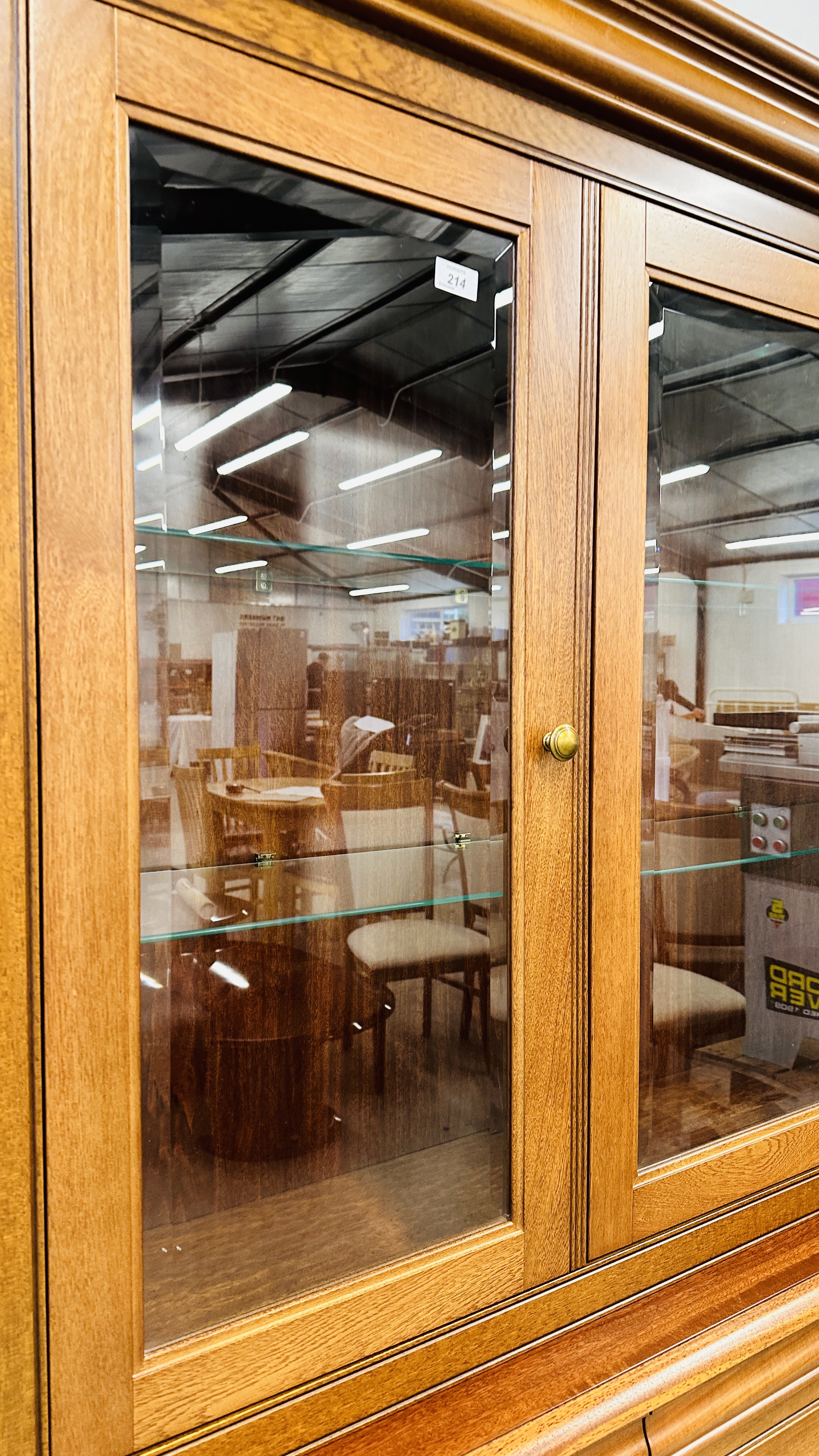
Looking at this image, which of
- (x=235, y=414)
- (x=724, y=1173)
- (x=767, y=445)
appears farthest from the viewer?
(x=767, y=445)

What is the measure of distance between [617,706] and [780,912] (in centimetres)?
37

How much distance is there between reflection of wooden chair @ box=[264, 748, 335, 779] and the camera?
0.68m

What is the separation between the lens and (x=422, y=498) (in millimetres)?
732

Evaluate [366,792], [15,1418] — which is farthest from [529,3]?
[15,1418]

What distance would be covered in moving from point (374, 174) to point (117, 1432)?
75 centimetres

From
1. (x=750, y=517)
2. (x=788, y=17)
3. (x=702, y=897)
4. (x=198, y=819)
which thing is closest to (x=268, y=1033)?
(x=198, y=819)

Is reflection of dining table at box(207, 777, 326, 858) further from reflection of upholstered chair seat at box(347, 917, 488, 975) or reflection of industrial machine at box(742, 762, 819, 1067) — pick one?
reflection of industrial machine at box(742, 762, 819, 1067)

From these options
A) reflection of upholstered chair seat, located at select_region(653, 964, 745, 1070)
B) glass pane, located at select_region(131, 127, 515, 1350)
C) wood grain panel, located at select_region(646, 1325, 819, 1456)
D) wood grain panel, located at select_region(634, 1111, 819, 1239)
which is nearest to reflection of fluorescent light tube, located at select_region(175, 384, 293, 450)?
glass pane, located at select_region(131, 127, 515, 1350)

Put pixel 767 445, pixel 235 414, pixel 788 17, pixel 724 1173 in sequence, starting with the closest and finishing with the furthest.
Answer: pixel 235 414, pixel 724 1173, pixel 767 445, pixel 788 17

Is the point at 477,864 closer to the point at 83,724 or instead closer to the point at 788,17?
the point at 83,724

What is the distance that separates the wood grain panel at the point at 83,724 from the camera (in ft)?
1.55

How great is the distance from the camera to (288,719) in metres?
0.68

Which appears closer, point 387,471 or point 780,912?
point 387,471

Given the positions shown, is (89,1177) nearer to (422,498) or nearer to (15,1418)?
(15,1418)
